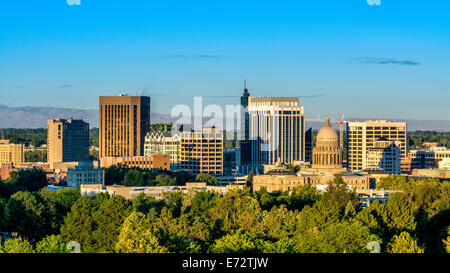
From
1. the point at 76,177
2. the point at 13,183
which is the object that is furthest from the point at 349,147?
the point at 13,183

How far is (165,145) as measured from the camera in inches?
6599

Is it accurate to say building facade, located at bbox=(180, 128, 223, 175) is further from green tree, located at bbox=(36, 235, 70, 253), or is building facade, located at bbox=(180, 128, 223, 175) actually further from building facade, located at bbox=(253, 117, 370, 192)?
green tree, located at bbox=(36, 235, 70, 253)

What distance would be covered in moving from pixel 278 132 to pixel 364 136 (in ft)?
82.6

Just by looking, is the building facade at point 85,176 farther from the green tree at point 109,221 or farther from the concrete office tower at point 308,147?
the concrete office tower at point 308,147

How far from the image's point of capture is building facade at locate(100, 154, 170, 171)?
14712 centimetres

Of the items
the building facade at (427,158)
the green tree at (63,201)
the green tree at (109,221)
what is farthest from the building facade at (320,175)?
the building facade at (427,158)

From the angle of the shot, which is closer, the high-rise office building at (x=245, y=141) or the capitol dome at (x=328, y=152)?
the capitol dome at (x=328, y=152)

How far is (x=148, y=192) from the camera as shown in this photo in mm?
105438

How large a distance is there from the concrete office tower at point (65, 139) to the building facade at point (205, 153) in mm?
45964

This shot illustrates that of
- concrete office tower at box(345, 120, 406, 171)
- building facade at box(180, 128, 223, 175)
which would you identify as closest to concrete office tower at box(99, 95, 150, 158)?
building facade at box(180, 128, 223, 175)

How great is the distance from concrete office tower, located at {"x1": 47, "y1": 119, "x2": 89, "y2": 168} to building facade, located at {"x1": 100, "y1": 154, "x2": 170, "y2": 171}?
4431 cm

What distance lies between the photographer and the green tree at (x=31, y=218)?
6862cm
